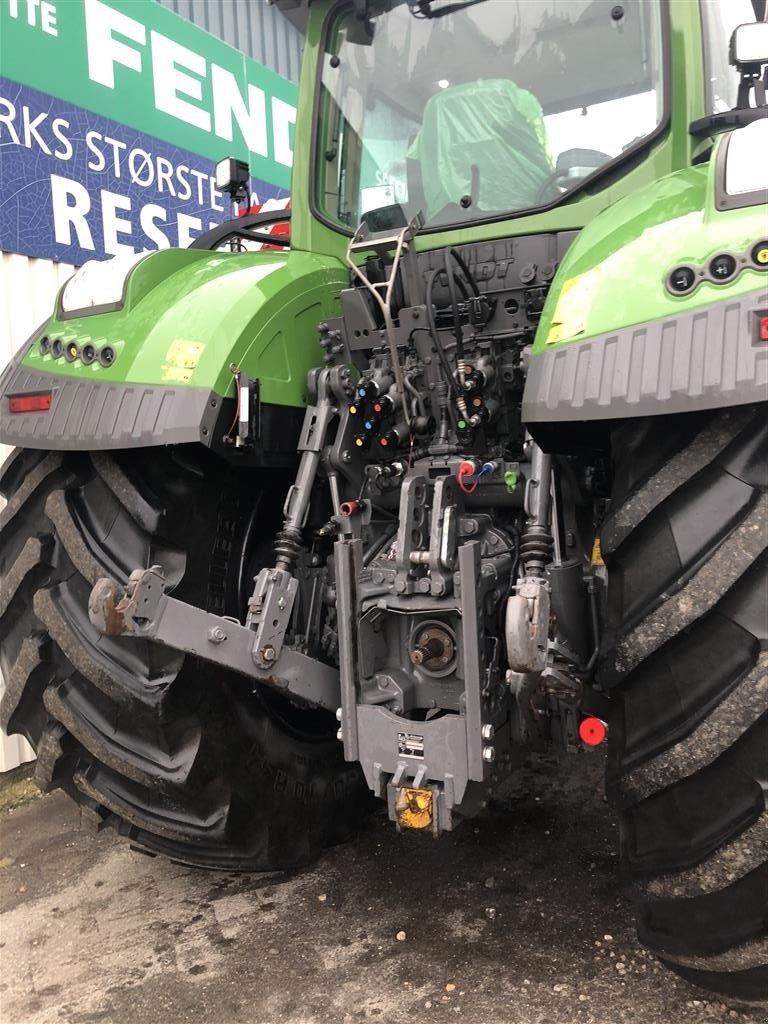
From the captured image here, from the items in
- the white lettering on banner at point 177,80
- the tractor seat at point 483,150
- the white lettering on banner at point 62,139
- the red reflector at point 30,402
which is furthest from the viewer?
the white lettering on banner at point 177,80

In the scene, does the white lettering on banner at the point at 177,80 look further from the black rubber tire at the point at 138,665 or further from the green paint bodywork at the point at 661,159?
the black rubber tire at the point at 138,665

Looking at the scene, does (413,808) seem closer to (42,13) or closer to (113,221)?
→ (113,221)

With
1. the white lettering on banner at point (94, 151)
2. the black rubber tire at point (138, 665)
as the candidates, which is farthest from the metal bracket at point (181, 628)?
the white lettering on banner at point (94, 151)

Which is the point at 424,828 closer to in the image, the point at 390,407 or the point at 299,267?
the point at 390,407

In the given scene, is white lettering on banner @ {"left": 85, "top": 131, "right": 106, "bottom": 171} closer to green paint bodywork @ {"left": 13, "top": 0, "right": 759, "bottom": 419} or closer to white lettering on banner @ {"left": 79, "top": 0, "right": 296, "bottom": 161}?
white lettering on banner @ {"left": 79, "top": 0, "right": 296, "bottom": 161}

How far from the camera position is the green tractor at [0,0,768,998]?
1.44 meters

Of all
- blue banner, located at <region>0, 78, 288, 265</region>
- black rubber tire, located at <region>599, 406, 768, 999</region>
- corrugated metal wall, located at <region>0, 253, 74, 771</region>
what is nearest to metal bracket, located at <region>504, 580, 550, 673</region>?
black rubber tire, located at <region>599, 406, 768, 999</region>

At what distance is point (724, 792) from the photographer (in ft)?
4.72

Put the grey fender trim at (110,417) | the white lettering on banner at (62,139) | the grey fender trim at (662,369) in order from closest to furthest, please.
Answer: the grey fender trim at (662,369), the grey fender trim at (110,417), the white lettering on banner at (62,139)

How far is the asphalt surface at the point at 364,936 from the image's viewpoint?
2.01m

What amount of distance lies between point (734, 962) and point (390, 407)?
1387mm

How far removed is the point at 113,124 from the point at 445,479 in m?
3.32

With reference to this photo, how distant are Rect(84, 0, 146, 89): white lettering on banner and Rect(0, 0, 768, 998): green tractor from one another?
6.44ft

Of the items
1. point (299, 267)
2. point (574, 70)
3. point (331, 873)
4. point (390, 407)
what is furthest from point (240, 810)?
point (574, 70)
